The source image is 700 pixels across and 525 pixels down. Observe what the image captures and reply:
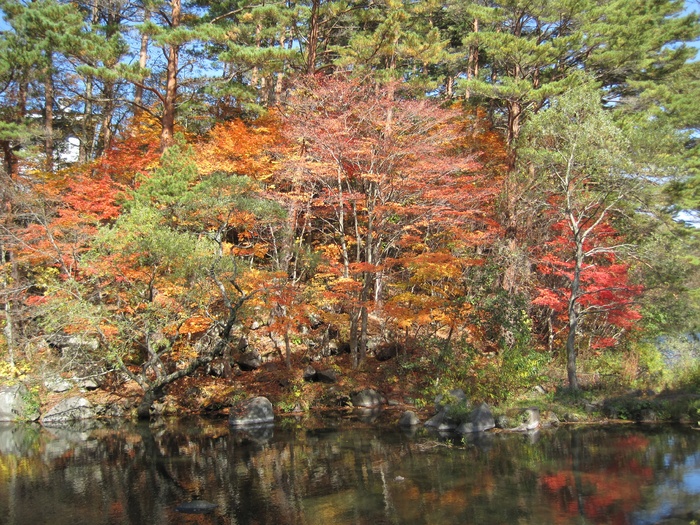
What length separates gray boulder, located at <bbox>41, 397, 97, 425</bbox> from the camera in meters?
16.1

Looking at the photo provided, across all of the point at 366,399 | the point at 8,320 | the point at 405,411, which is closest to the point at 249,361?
the point at 366,399

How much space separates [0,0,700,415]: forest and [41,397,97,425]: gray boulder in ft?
3.51

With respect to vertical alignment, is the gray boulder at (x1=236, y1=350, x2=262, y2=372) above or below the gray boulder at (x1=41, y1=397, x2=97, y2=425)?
above

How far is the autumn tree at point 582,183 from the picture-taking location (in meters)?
13.5

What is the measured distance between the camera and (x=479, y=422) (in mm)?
12953

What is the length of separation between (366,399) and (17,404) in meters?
11.0

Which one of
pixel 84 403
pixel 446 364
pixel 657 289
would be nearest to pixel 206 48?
pixel 84 403

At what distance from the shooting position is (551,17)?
16656mm

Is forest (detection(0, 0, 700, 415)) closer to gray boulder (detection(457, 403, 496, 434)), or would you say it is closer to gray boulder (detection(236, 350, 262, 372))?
gray boulder (detection(236, 350, 262, 372))

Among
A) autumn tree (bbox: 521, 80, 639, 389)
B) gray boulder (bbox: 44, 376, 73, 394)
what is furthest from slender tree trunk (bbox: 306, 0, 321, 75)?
gray boulder (bbox: 44, 376, 73, 394)

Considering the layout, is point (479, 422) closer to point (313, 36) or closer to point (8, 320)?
point (313, 36)

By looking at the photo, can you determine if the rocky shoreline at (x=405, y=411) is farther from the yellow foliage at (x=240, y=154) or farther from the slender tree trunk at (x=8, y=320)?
the yellow foliage at (x=240, y=154)

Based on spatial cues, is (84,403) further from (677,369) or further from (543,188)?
(677,369)

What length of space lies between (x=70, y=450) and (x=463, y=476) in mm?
9224
